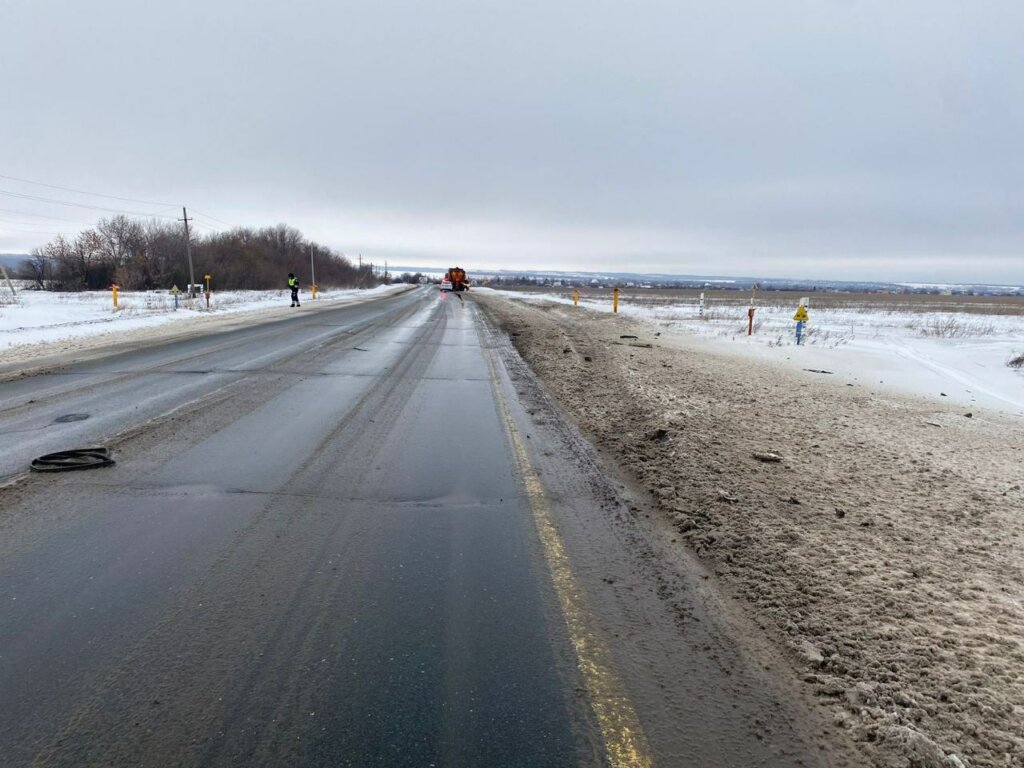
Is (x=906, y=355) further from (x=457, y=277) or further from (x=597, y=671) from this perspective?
(x=457, y=277)

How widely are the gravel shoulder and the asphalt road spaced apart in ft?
1.66

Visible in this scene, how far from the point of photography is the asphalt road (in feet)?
7.38

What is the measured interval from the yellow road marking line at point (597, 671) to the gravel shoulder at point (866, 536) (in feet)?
2.92

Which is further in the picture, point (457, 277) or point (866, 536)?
point (457, 277)

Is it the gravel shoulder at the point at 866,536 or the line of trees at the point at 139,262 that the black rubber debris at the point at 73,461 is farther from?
the line of trees at the point at 139,262

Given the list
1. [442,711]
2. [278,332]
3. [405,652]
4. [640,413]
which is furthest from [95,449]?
[278,332]

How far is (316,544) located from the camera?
3.81 metres

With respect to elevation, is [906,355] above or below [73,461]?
above

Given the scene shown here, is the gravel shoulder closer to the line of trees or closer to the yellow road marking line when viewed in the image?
the yellow road marking line

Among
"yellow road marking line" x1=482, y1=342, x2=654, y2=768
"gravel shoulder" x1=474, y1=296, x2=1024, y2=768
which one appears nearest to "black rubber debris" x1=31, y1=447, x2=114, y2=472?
"yellow road marking line" x1=482, y1=342, x2=654, y2=768

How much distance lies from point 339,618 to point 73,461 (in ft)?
12.7

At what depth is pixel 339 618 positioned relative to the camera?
9.84ft

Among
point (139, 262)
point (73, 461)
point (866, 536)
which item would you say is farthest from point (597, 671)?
point (139, 262)

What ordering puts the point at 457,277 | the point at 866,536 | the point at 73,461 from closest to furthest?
1. the point at 866,536
2. the point at 73,461
3. the point at 457,277
